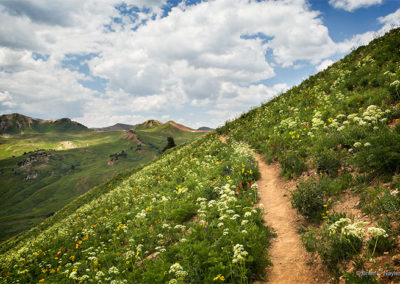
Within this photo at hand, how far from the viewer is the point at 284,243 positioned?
6.42 m

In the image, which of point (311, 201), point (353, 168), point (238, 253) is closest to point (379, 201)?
point (311, 201)

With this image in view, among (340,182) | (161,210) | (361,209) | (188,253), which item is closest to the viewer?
(361,209)

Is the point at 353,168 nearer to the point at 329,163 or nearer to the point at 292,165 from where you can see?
the point at 329,163

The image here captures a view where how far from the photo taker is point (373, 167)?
660cm

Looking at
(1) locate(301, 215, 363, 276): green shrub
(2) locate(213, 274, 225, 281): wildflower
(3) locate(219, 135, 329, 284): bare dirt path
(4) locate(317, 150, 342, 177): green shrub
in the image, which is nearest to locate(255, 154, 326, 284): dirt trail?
(3) locate(219, 135, 329, 284): bare dirt path

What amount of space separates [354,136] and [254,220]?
5343mm

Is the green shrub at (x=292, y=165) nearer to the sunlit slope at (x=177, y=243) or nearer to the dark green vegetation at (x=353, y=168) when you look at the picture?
the dark green vegetation at (x=353, y=168)

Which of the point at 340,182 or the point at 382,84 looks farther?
the point at 382,84

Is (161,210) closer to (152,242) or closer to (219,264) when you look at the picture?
(152,242)

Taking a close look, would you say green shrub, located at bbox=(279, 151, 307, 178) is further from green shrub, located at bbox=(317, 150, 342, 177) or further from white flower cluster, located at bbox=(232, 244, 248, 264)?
white flower cluster, located at bbox=(232, 244, 248, 264)

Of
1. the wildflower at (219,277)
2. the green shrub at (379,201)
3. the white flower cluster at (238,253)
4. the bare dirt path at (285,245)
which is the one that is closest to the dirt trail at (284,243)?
the bare dirt path at (285,245)

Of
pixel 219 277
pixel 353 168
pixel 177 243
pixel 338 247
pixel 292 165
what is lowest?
pixel 177 243

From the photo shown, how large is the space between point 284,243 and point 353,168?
3.80 m

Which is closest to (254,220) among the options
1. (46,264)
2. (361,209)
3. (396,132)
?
(361,209)
